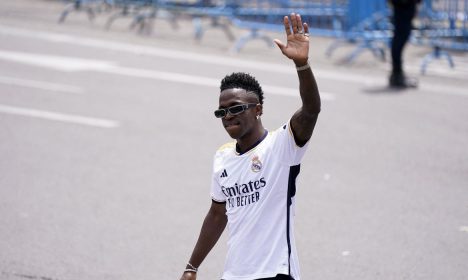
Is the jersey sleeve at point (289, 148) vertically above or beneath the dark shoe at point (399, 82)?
above

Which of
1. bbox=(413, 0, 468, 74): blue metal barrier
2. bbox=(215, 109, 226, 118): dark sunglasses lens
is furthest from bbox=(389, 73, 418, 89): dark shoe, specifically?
bbox=(215, 109, 226, 118): dark sunglasses lens

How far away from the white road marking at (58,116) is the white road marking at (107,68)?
2755mm

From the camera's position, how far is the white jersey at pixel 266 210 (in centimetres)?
412

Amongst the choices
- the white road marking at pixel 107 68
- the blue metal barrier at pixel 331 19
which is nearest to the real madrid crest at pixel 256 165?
the white road marking at pixel 107 68

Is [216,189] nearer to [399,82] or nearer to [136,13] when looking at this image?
[399,82]

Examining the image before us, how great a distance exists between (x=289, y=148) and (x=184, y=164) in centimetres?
559

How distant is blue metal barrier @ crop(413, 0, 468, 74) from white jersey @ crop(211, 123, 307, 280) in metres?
12.9

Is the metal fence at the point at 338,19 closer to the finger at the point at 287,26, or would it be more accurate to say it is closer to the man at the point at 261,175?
the man at the point at 261,175

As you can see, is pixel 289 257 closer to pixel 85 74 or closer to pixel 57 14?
pixel 85 74

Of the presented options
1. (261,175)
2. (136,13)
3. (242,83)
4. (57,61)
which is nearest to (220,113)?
(242,83)

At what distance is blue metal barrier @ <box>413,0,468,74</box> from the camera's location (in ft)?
55.9

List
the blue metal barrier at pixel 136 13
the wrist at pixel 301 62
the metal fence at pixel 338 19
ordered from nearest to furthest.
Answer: the wrist at pixel 301 62 < the metal fence at pixel 338 19 < the blue metal barrier at pixel 136 13

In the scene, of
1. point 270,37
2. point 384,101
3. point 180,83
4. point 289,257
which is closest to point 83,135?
point 180,83

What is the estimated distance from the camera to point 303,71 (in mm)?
3959
